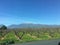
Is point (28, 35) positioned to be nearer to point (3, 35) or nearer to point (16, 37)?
point (16, 37)

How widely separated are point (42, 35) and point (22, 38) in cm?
886

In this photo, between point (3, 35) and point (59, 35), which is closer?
point (3, 35)

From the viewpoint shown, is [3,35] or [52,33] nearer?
[3,35]

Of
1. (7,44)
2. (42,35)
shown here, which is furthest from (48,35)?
(7,44)

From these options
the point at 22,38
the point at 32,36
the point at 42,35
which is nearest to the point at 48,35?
the point at 42,35

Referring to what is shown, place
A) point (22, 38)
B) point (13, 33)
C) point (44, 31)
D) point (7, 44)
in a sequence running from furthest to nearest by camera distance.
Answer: point (44, 31)
point (13, 33)
point (22, 38)
point (7, 44)

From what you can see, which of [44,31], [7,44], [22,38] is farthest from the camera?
[44,31]

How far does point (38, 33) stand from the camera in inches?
2579

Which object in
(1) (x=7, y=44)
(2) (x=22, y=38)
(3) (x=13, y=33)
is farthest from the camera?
(3) (x=13, y=33)

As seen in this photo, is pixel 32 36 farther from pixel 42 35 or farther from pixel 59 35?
pixel 59 35

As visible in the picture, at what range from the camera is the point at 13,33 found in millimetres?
63062

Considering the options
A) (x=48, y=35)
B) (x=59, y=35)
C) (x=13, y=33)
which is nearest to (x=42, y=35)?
(x=48, y=35)

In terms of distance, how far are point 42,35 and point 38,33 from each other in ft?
8.76

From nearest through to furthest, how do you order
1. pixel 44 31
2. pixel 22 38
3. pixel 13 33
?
pixel 22 38 < pixel 13 33 < pixel 44 31
